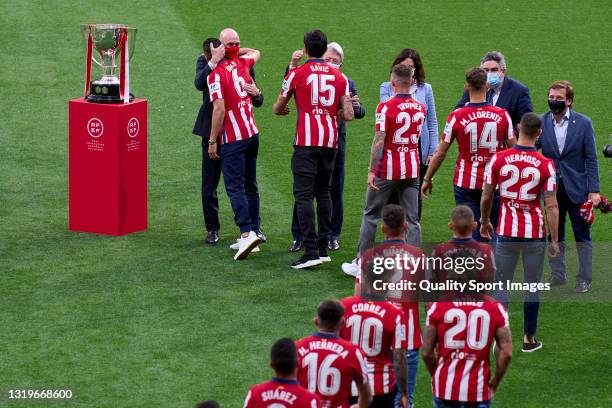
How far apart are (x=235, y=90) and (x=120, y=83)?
3.84 ft

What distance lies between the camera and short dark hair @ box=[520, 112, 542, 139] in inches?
299

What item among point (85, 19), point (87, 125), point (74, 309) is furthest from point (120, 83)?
point (85, 19)

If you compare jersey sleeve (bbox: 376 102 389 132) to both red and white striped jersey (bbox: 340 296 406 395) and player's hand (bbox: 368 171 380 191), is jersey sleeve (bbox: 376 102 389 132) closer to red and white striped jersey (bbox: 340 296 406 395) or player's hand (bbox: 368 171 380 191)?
player's hand (bbox: 368 171 380 191)

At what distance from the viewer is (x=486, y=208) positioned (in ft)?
26.0

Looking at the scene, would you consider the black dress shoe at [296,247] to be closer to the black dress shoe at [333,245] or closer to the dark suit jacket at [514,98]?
the black dress shoe at [333,245]

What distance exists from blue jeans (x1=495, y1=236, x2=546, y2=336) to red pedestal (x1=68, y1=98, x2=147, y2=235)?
3.71 metres

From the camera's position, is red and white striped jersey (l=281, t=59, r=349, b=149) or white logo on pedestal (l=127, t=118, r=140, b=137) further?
white logo on pedestal (l=127, t=118, r=140, b=137)

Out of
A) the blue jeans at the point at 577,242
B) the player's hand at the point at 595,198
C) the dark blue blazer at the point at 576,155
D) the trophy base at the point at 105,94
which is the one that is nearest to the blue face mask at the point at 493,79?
the dark blue blazer at the point at 576,155

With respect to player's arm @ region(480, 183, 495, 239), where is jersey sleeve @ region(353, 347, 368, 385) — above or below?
below

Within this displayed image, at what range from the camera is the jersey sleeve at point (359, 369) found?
562cm

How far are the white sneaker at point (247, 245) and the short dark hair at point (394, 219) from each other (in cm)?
339

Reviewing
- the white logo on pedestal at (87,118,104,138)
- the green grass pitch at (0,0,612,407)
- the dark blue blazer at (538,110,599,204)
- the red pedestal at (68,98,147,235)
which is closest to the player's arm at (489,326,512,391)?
the green grass pitch at (0,0,612,407)

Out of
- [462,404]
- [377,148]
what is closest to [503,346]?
[462,404]

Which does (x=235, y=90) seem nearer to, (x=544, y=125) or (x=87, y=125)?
(x=87, y=125)
